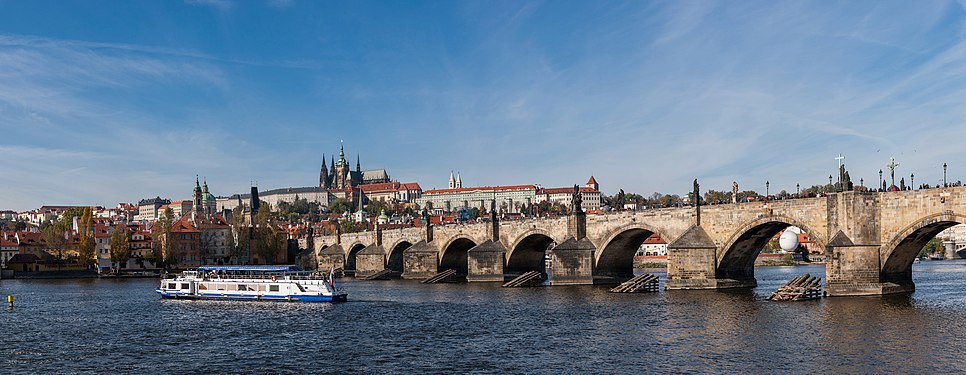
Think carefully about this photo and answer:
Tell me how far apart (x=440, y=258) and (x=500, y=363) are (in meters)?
64.6

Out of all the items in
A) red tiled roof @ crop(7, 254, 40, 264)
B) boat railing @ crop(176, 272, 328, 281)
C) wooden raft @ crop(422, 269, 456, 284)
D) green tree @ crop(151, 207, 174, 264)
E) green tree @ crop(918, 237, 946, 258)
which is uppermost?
green tree @ crop(151, 207, 174, 264)

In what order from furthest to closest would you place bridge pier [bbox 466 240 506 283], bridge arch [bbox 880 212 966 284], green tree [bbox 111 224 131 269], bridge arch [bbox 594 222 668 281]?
green tree [bbox 111 224 131 269]
bridge pier [bbox 466 240 506 283]
bridge arch [bbox 594 222 668 281]
bridge arch [bbox 880 212 966 284]

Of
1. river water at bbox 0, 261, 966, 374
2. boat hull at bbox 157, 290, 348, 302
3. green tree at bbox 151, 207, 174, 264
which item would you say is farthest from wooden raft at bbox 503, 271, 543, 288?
green tree at bbox 151, 207, 174, 264

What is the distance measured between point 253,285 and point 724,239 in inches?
1452

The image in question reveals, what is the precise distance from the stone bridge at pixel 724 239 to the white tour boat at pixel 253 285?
19958mm

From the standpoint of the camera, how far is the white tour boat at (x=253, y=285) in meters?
68.1

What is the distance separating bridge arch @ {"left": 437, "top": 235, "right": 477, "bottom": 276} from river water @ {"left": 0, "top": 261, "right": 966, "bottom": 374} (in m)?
31.5

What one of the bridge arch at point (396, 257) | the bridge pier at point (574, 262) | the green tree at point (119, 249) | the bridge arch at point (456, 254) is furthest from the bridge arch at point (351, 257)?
the bridge pier at point (574, 262)

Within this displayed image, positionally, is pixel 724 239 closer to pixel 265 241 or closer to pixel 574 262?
pixel 574 262

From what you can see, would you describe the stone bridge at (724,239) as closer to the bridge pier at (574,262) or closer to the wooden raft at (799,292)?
the bridge pier at (574,262)

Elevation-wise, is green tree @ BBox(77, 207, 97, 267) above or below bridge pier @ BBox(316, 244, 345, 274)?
above

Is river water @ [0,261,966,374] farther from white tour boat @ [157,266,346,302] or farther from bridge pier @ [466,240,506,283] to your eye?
bridge pier @ [466,240,506,283]

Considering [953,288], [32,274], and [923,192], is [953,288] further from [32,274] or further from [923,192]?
[32,274]

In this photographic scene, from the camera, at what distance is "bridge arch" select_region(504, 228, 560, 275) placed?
85.2 meters
